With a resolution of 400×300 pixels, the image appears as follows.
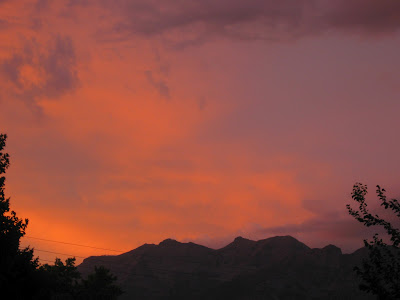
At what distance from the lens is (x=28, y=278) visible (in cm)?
3903

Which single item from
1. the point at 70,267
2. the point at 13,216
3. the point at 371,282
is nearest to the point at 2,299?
the point at 13,216

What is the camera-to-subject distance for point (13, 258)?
38.3 metres

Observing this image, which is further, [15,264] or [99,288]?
[99,288]

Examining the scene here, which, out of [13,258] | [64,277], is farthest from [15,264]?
[64,277]

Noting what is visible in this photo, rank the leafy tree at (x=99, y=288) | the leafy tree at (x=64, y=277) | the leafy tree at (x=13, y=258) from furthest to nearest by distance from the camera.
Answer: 1. the leafy tree at (x=99, y=288)
2. the leafy tree at (x=64, y=277)
3. the leafy tree at (x=13, y=258)

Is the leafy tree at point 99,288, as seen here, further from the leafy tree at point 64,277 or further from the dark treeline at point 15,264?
the dark treeline at point 15,264

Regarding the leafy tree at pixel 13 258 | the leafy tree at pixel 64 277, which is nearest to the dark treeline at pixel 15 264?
the leafy tree at pixel 13 258

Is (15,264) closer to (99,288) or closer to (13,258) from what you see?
(13,258)

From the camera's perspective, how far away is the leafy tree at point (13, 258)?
1481 inches

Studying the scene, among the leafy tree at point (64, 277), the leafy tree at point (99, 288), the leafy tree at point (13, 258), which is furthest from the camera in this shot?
the leafy tree at point (99, 288)

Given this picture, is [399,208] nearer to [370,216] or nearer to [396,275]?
[370,216]

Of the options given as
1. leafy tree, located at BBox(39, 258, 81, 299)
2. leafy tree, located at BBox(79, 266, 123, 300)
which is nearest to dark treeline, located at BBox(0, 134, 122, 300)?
leafy tree, located at BBox(39, 258, 81, 299)

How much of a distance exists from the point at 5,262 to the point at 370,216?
1149 inches

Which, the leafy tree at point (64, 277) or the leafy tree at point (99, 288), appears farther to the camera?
the leafy tree at point (99, 288)
